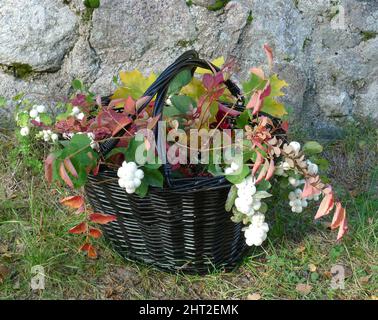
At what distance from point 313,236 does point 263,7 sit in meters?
1.01

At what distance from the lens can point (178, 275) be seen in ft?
5.90

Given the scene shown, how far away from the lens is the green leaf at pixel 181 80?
5.44ft

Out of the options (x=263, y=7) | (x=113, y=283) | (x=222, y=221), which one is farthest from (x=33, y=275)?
(x=263, y=7)

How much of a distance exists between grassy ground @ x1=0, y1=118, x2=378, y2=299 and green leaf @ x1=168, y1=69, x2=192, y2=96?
59 cm

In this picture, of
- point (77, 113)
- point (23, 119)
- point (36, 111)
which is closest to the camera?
point (77, 113)

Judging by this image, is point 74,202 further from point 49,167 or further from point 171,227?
point 171,227

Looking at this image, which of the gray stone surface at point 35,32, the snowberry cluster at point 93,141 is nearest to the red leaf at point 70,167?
the snowberry cluster at point 93,141

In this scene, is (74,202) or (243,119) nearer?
(74,202)

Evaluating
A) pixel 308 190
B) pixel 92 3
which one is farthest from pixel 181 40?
pixel 308 190

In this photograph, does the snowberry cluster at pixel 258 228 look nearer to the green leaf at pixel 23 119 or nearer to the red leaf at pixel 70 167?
the red leaf at pixel 70 167

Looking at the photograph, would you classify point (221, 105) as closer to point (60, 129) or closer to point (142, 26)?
point (60, 129)

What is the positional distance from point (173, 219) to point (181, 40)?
1051 mm

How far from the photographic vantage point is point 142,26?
7.78 ft

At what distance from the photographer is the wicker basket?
1.52m
